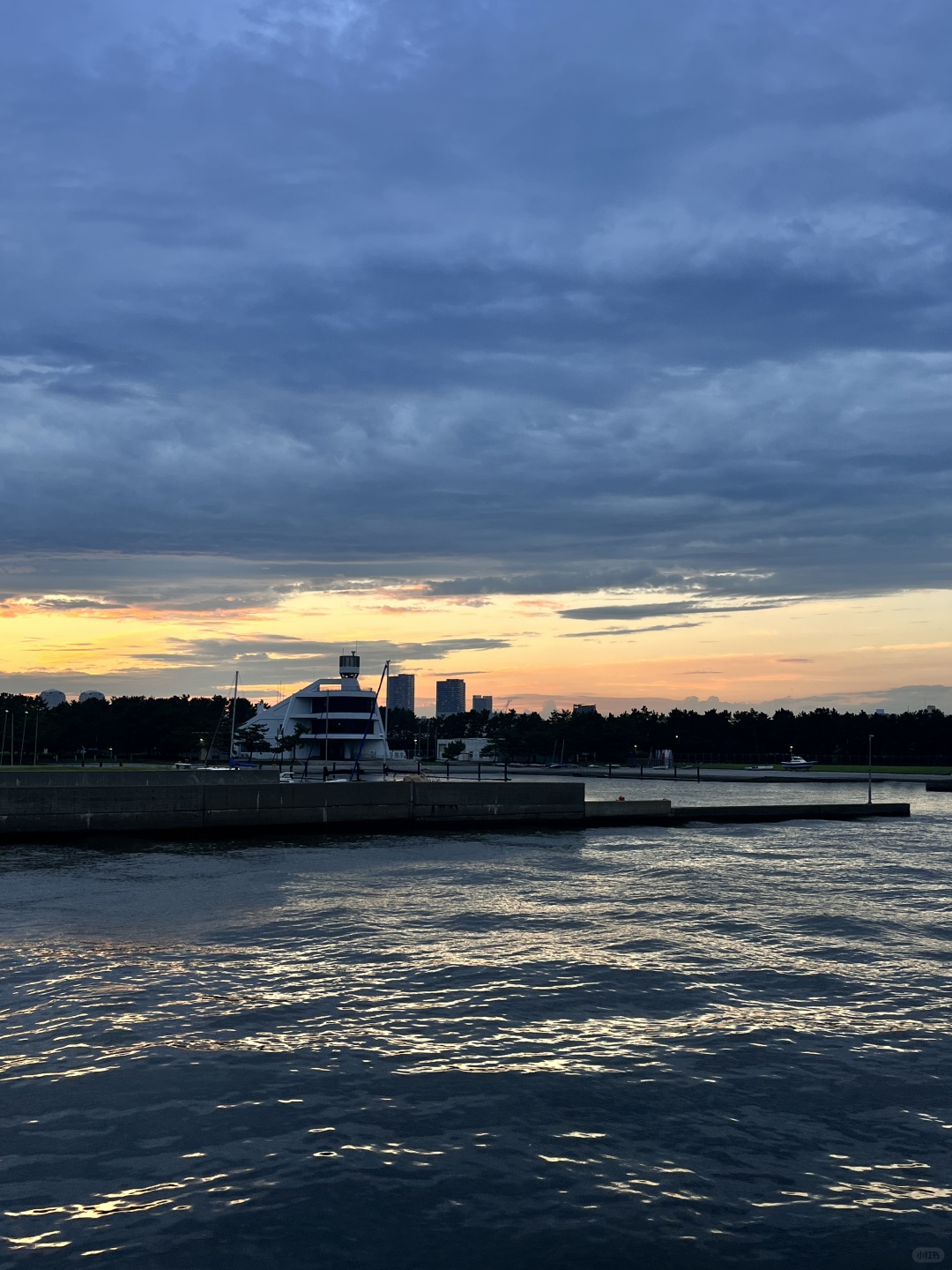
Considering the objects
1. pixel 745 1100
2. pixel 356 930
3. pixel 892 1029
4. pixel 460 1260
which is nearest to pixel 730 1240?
pixel 460 1260

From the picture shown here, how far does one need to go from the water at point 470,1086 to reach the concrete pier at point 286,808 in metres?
22.9

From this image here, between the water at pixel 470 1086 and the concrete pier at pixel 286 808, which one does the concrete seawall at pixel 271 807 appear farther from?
the water at pixel 470 1086

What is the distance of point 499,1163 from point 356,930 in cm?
1519

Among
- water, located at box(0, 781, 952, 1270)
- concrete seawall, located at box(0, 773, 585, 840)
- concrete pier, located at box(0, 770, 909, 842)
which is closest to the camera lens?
water, located at box(0, 781, 952, 1270)

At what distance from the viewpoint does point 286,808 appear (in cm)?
5734

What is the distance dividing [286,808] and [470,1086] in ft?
144

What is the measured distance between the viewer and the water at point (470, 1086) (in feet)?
35.0

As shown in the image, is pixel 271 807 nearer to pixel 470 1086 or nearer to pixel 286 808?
pixel 286 808

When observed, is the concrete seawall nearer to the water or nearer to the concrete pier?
the concrete pier

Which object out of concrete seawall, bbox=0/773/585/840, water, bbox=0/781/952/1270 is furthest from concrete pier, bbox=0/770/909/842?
water, bbox=0/781/952/1270

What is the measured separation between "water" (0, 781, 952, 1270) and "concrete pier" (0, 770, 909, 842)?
22.9 meters

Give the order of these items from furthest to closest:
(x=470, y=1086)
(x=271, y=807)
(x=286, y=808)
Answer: (x=286, y=808) < (x=271, y=807) < (x=470, y=1086)

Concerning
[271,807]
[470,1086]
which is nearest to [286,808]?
[271,807]

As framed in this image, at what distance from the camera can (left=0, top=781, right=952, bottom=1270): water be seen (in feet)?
35.0
